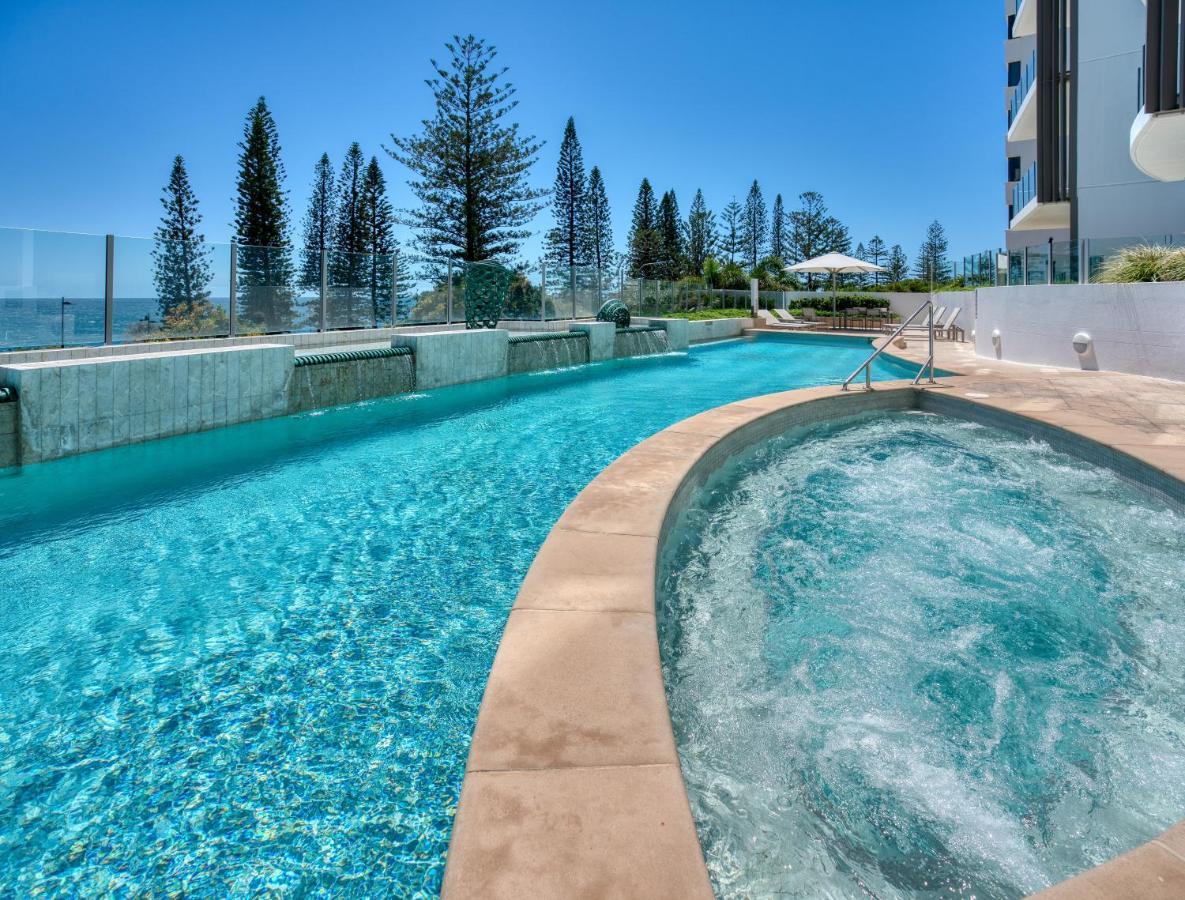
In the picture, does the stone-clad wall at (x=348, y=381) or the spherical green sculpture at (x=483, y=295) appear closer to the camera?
the stone-clad wall at (x=348, y=381)

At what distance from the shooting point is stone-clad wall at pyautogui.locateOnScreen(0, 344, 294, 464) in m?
6.03

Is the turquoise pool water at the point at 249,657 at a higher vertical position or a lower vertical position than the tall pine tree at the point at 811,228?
lower

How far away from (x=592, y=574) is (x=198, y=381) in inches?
243

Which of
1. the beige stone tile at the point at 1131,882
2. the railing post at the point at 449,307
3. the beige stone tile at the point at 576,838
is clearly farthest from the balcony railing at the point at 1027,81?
the beige stone tile at the point at 576,838

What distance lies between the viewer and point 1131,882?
1.45m

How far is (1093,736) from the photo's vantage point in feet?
8.16

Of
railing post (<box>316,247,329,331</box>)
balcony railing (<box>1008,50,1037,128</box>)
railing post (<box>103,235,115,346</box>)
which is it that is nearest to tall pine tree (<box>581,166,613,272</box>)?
balcony railing (<box>1008,50,1037,128</box>)

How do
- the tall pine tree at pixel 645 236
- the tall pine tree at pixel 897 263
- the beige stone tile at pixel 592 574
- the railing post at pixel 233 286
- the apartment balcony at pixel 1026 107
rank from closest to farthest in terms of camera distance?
the beige stone tile at pixel 592 574 → the railing post at pixel 233 286 → the apartment balcony at pixel 1026 107 → the tall pine tree at pixel 645 236 → the tall pine tree at pixel 897 263

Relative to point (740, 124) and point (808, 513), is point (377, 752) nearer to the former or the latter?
point (808, 513)

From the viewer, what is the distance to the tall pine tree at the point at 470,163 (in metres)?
28.3

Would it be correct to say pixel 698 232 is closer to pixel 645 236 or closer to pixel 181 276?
pixel 645 236

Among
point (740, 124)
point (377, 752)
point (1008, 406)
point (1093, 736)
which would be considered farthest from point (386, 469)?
point (740, 124)

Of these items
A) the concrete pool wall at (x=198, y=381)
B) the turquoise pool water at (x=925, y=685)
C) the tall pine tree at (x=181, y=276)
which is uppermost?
the tall pine tree at (x=181, y=276)

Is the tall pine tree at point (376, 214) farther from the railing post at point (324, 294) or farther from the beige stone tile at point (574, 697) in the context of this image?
the beige stone tile at point (574, 697)
